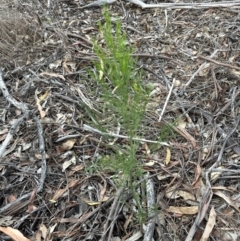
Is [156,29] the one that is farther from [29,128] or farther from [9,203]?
[9,203]

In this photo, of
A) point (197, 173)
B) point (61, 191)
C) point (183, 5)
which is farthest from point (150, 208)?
point (183, 5)

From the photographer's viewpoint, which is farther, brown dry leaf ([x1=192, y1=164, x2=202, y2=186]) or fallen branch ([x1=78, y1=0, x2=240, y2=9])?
fallen branch ([x1=78, y1=0, x2=240, y2=9])

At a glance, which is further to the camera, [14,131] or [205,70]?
[205,70]

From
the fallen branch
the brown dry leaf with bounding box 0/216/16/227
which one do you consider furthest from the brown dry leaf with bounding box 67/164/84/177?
the fallen branch

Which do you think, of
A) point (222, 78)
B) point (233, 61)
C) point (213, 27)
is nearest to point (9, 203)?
point (222, 78)

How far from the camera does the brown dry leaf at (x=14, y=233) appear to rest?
1.65 meters

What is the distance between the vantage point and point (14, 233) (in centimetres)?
167

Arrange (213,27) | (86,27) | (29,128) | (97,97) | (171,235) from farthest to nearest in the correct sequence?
(86,27) < (213,27) < (97,97) < (29,128) < (171,235)

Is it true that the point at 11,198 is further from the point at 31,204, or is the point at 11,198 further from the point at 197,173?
the point at 197,173

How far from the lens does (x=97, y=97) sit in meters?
2.23

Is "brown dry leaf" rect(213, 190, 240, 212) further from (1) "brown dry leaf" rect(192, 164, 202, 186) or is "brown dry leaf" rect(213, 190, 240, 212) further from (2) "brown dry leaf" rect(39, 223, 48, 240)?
(2) "brown dry leaf" rect(39, 223, 48, 240)

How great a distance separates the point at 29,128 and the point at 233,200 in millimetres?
945

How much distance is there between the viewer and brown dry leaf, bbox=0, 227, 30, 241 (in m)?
1.65

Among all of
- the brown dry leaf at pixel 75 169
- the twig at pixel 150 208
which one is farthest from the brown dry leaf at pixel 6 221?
the twig at pixel 150 208
